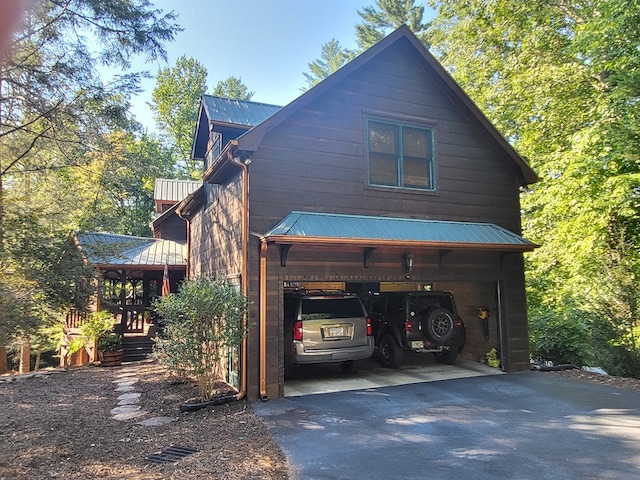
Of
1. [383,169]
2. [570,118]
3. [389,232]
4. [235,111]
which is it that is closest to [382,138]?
[383,169]

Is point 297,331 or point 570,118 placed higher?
point 570,118

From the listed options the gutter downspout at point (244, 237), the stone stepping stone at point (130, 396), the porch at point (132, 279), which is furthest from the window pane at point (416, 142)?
the porch at point (132, 279)

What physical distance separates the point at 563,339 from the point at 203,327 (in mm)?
8130

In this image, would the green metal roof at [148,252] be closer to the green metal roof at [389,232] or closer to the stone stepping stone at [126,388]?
the stone stepping stone at [126,388]

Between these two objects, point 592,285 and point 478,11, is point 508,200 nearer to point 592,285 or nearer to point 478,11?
point 592,285

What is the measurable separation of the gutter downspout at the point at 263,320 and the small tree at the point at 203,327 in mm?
317

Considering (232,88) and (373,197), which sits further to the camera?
(232,88)

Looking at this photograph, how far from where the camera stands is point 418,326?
9.10m

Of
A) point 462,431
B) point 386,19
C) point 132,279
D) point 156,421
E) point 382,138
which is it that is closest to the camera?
point 462,431

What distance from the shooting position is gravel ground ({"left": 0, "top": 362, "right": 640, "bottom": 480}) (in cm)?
422

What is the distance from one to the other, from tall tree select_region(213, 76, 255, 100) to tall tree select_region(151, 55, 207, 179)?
2575 millimetres

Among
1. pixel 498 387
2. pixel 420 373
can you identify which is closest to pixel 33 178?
pixel 420 373

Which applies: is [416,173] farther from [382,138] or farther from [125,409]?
[125,409]

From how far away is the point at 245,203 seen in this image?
24.1 ft
